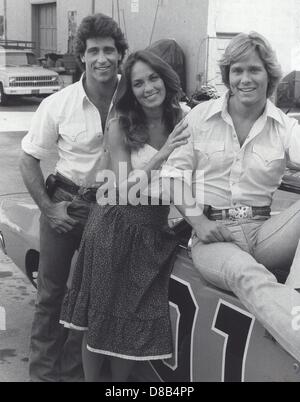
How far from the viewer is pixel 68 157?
3018 mm

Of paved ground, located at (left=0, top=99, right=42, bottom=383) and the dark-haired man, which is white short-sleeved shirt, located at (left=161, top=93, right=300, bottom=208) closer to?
the dark-haired man

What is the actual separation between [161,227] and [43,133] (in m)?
0.79

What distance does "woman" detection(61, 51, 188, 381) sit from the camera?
246 centimetres

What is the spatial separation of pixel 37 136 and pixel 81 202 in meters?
0.39

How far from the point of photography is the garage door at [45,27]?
908 inches

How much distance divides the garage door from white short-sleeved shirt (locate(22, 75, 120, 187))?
2067 centimetres

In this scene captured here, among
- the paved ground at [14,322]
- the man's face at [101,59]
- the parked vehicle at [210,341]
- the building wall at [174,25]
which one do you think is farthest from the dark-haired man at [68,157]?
the building wall at [174,25]

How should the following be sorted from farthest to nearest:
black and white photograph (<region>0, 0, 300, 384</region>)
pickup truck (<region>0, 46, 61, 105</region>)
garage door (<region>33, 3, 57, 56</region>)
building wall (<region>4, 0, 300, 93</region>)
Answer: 1. garage door (<region>33, 3, 57, 56</region>)
2. pickup truck (<region>0, 46, 61, 105</region>)
3. building wall (<region>4, 0, 300, 93</region>)
4. black and white photograph (<region>0, 0, 300, 384</region>)

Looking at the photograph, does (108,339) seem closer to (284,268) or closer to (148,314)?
(148,314)

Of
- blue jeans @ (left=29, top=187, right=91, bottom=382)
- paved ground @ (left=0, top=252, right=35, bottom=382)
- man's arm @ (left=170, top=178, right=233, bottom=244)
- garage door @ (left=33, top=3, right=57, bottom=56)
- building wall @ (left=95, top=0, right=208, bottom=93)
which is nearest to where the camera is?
man's arm @ (left=170, top=178, right=233, bottom=244)

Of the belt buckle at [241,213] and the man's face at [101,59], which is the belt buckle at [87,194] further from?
the belt buckle at [241,213]

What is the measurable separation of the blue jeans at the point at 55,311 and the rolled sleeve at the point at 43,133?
0.21m

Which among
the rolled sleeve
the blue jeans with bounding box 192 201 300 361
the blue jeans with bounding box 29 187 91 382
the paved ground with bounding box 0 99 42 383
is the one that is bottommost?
the paved ground with bounding box 0 99 42 383

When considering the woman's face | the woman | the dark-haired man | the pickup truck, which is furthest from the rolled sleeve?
the pickup truck
